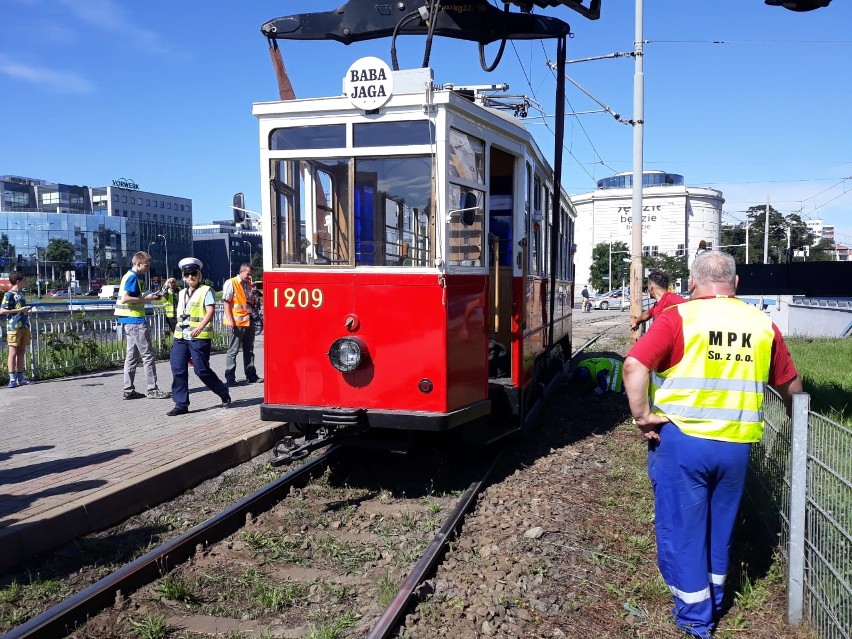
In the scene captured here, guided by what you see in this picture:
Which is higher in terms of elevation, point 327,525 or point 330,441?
point 330,441

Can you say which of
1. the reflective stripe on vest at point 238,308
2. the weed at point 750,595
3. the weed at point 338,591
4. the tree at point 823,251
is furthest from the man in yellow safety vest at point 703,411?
the tree at point 823,251

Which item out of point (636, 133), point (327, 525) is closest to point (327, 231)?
point (327, 525)

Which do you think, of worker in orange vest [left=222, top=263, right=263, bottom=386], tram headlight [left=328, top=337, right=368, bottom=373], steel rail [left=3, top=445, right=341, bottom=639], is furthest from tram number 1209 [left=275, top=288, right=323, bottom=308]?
worker in orange vest [left=222, top=263, right=263, bottom=386]

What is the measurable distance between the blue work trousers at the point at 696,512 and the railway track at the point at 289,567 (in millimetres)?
1486

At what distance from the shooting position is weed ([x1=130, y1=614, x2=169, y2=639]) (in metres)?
3.83

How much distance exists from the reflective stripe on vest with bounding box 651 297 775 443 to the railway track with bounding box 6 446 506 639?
190 cm

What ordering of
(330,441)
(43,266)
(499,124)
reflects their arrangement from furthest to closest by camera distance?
(43,266), (499,124), (330,441)

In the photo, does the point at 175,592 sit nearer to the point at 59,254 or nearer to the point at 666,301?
the point at 666,301

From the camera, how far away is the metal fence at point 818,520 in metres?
3.38

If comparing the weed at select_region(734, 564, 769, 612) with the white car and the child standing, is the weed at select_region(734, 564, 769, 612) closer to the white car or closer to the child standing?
the child standing

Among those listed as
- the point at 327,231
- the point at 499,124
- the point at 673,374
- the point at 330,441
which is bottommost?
the point at 330,441

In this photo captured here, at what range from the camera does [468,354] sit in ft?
20.7

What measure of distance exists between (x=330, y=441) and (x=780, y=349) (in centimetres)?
378

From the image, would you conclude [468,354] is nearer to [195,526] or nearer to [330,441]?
[330,441]
